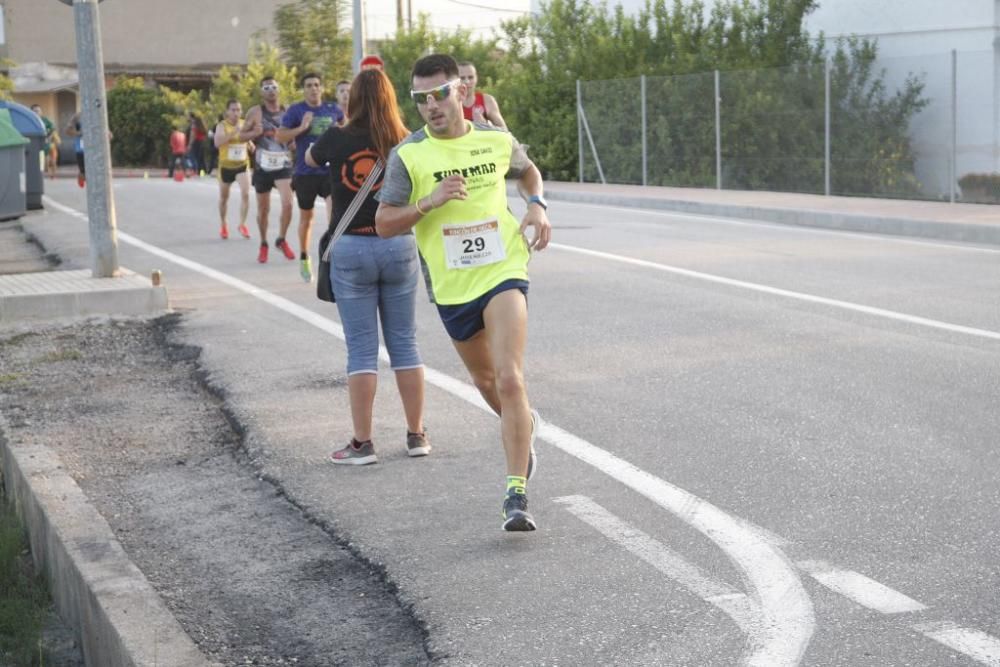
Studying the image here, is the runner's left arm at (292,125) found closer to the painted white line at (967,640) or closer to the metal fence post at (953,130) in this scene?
the painted white line at (967,640)

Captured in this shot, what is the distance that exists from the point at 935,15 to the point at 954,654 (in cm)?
2517

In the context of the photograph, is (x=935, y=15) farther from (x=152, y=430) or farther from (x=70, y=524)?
(x=70, y=524)

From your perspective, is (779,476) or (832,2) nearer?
(779,476)

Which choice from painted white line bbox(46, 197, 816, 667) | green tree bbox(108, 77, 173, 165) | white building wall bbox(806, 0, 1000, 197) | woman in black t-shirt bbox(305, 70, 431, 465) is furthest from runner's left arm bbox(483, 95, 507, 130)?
green tree bbox(108, 77, 173, 165)

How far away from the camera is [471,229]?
5.95 meters

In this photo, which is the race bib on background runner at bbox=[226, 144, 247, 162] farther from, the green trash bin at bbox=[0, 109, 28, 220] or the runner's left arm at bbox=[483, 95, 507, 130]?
the runner's left arm at bbox=[483, 95, 507, 130]

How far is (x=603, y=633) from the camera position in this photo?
15.3 ft

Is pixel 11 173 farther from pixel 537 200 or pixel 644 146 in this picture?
pixel 537 200

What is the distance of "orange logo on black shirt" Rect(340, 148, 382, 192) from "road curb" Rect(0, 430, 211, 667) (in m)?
1.82

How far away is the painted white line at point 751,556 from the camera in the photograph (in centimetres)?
449

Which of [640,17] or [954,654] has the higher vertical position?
[640,17]

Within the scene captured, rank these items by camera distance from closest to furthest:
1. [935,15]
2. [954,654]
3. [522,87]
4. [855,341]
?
[954,654] < [855,341] < [935,15] < [522,87]

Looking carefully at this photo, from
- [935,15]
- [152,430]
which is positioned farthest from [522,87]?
[152,430]

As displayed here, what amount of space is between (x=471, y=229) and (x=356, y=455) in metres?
1.54
